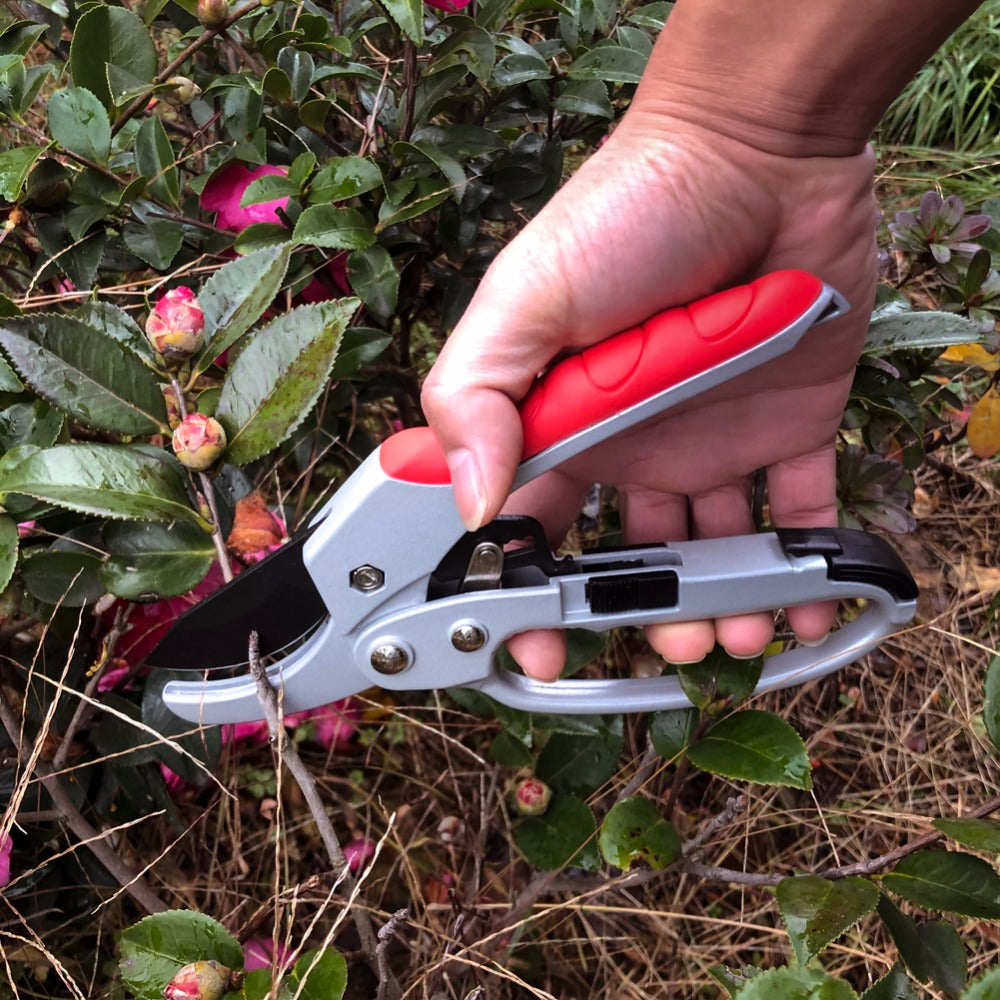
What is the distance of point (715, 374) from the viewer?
80cm

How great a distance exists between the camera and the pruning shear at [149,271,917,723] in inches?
30.9

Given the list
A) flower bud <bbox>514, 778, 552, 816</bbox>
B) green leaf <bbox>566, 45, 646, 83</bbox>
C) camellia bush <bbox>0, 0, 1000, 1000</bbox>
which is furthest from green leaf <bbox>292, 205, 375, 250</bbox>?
flower bud <bbox>514, 778, 552, 816</bbox>

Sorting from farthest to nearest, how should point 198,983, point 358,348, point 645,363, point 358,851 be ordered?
1. point 358,851
2. point 358,348
3. point 645,363
4. point 198,983

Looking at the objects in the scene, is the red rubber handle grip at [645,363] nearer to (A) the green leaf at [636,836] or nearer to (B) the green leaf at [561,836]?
(A) the green leaf at [636,836]

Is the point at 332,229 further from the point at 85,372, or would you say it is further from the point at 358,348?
the point at 85,372

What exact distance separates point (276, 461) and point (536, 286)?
0.48m

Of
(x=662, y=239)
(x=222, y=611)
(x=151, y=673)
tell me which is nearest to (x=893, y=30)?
(x=662, y=239)

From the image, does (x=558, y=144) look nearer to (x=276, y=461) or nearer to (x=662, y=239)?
(x=662, y=239)

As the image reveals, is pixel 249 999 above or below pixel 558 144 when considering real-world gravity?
below

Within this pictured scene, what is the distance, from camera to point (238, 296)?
2.72ft

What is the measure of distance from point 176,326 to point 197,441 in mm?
111

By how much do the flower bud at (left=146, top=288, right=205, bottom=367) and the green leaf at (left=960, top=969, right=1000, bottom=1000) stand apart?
2.46 feet

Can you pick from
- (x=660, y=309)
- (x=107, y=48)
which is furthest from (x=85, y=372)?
(x=660, y=309)

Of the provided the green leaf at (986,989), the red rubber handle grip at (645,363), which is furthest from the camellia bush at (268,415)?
the red rubber handle grip at (645,363)
